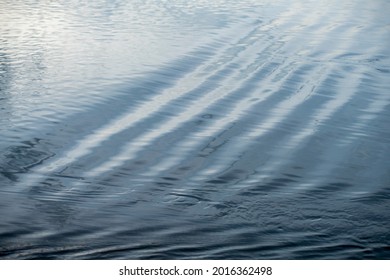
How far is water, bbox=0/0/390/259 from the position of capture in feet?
15.2

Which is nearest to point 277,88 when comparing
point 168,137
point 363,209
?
point 168,137

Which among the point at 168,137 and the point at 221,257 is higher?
the point at 168,137

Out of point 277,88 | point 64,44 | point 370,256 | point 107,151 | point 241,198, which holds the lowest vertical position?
point 370,256

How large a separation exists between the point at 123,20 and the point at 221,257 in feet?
20.6

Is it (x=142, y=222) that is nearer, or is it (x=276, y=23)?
(x=142, y=222)

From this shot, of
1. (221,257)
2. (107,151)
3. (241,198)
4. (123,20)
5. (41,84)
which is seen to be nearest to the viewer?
(221,257)

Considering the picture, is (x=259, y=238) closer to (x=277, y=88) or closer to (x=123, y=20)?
(x=277, y=88)

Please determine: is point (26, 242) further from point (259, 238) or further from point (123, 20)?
point (123, 20)

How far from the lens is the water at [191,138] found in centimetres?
464

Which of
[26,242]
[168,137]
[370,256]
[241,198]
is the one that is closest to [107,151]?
[168,137]

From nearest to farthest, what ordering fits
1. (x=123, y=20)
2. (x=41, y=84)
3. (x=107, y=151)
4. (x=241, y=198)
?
1. (x=241, y=198)
2. (x=107, y=151)
3. (x=41, y=84)
4. (x=123, y=20)

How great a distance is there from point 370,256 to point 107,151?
2.08 m

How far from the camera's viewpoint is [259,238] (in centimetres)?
461

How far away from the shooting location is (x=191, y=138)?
625cm
